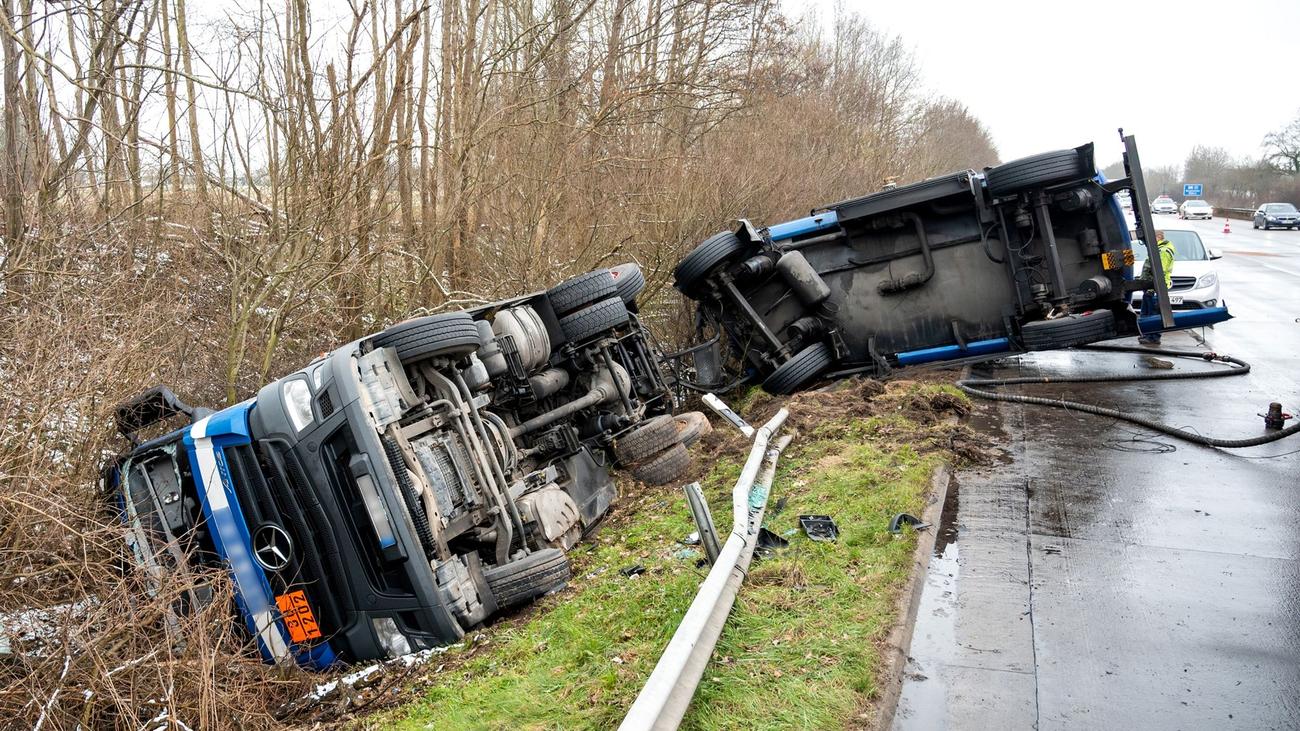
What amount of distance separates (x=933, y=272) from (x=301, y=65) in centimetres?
649

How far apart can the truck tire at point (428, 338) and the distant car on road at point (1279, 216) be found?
44.4 meters

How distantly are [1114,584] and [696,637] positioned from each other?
7.98 ft

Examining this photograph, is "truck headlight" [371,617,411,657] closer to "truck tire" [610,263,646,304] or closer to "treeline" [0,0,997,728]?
"treeline" [0,0,997,728]

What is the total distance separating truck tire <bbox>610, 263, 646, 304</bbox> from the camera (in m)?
7.98

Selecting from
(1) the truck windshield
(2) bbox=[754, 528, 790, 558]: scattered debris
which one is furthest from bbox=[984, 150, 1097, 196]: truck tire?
(1) the truck windshield

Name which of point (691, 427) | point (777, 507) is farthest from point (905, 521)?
point (691, 427)

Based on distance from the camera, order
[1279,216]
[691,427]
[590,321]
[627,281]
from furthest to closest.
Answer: [1279,216] < [691,427] < [627,281] < [590,321]

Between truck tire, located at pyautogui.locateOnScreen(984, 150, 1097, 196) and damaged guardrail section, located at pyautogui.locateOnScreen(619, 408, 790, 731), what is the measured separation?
5068mm

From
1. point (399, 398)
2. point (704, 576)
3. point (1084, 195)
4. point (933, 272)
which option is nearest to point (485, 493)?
point (399, 398)

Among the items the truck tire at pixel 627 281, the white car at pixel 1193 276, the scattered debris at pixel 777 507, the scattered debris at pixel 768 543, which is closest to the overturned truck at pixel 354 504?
the scattered debris at pixel 768 543

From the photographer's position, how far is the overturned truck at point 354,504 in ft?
16.1

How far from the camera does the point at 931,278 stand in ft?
31.3

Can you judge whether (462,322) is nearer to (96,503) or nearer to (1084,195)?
(96,503)

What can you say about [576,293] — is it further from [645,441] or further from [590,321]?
[645,441]
